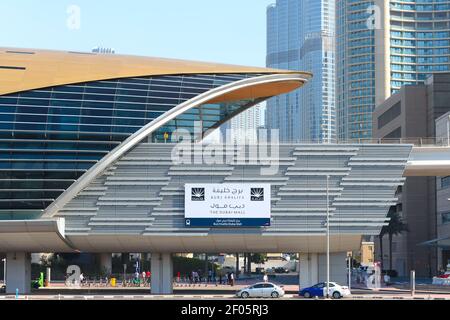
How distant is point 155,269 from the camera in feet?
196

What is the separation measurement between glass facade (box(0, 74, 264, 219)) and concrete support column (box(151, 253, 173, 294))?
897 centimetres

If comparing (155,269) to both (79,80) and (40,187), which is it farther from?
(79,80)

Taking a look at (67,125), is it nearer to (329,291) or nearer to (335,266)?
(329,291)

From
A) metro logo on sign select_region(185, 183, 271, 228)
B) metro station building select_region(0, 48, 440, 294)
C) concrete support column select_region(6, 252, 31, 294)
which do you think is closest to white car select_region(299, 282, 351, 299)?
metro station building select_region(0, 48, 440, 294)

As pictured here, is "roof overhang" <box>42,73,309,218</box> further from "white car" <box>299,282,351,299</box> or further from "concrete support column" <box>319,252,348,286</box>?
"white car" <box>299,282,351,299</box>

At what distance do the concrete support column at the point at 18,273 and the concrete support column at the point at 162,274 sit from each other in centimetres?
952

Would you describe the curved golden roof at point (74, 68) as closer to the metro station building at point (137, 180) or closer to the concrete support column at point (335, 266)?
the metro station building at point (137, 180)

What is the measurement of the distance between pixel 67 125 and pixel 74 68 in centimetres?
505

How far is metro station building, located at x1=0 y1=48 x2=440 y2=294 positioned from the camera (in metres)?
56.4

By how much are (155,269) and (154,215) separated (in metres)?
4.89

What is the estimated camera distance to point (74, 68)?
60.1 metres
